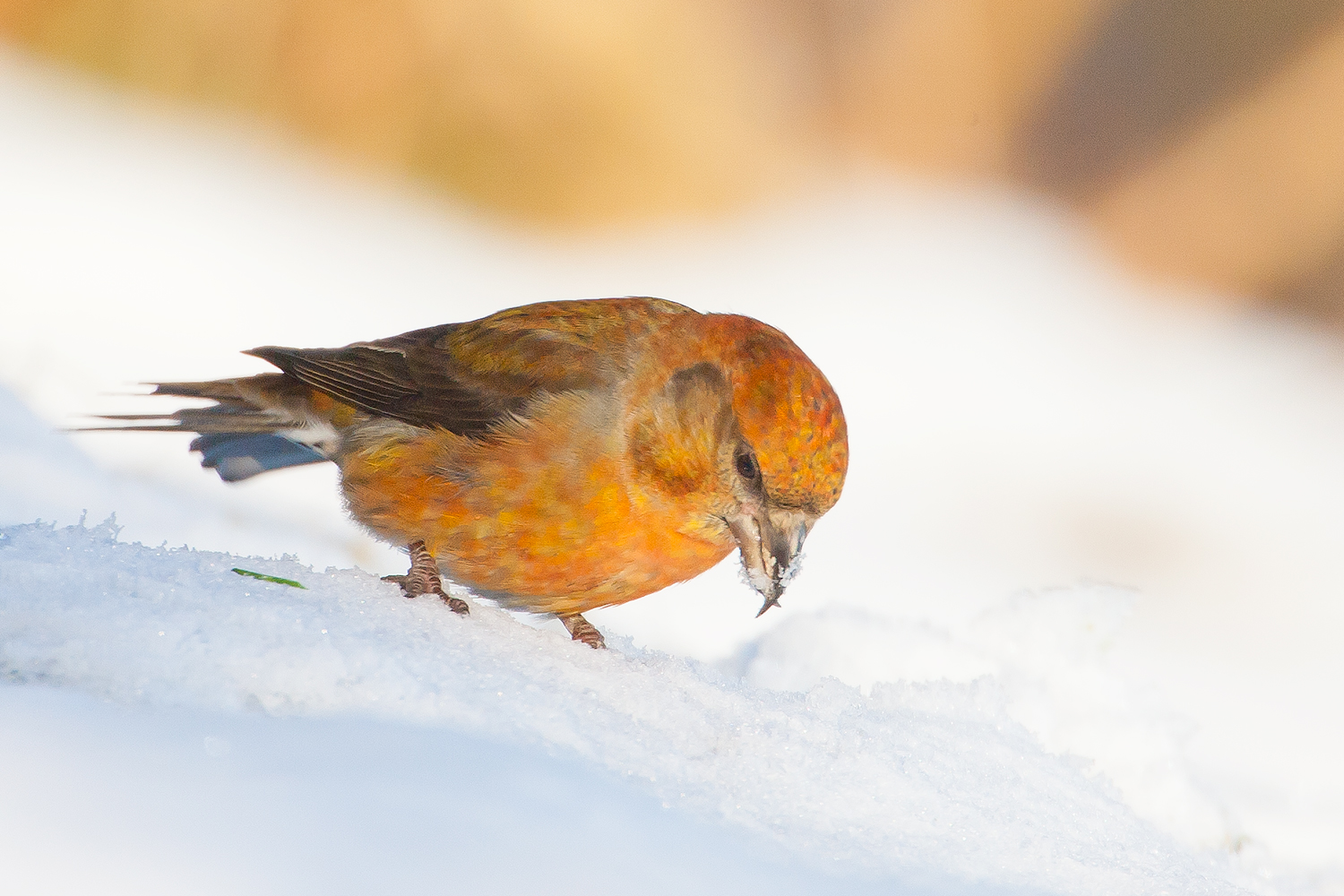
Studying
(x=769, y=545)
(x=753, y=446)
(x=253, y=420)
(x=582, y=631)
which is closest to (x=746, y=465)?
(x=753, y=446)

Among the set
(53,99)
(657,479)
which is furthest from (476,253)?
(657,479)

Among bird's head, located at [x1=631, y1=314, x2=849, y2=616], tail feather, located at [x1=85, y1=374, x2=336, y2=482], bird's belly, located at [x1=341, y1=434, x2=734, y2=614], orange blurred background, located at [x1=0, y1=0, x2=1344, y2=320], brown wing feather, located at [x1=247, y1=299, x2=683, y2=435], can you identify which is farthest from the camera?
orange blurred background, located at [x1=0, y1=0, x2=1344, y2=320]

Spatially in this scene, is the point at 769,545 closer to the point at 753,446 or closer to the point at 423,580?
the point at 753,446

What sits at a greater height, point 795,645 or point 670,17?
point 670,17

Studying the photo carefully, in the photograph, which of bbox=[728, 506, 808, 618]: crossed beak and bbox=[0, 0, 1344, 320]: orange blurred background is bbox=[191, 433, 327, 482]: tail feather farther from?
bbox=[0, 0, 1344, 320]: orange blurred background

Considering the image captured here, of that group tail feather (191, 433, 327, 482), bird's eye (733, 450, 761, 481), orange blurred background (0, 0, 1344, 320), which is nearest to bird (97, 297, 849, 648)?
bird's eye (733, 450, 761, 481)

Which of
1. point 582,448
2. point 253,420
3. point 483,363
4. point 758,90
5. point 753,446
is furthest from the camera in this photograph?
point 758,90

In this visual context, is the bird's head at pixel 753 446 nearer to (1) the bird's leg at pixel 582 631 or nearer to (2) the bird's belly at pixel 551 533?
(2) the bird's belly at pixel 551 533

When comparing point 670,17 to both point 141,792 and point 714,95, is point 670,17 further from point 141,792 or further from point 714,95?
point 141,792
